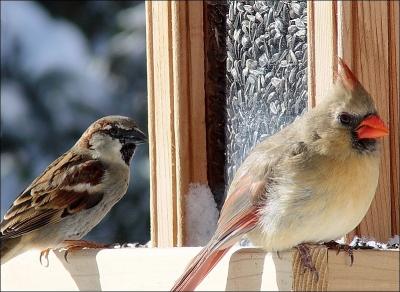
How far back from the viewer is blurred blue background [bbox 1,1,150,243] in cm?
654

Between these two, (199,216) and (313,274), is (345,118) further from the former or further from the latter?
(199,216)

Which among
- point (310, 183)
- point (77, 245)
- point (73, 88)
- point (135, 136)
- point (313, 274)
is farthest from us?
point (73, 88)

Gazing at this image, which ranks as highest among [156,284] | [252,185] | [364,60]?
[364,60]

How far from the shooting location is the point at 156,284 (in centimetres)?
315

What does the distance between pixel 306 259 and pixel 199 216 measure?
77 cm

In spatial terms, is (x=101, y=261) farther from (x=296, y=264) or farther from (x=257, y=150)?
(x=296, y=264)

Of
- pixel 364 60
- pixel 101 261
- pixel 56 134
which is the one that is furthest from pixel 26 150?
pixel 364 60

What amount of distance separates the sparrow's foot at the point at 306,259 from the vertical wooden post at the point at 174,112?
2.30ft

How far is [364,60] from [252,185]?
17.2 inches

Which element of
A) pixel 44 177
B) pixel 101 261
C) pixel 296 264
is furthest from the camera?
pixel 44 177

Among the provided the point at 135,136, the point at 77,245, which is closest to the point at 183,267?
A: the point at 77,245

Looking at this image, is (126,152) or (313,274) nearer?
(313,274)

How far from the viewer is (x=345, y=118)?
121 inches

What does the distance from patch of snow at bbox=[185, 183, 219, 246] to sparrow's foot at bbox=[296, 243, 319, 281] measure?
0.68m
